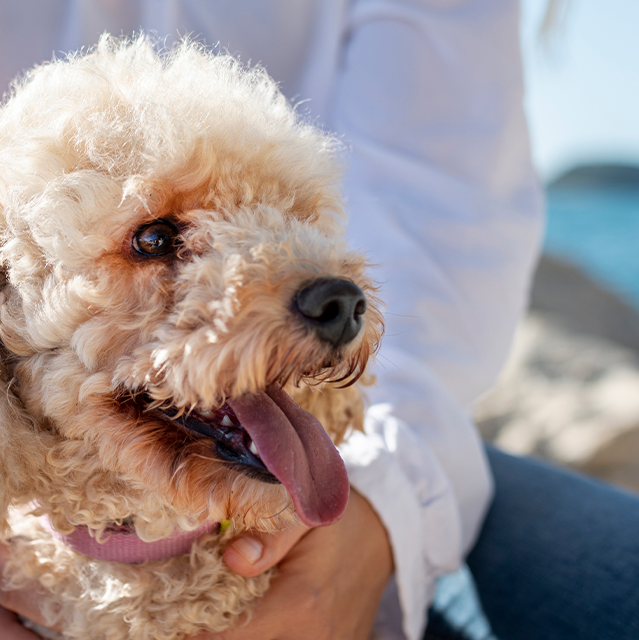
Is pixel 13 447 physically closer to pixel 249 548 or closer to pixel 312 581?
pixel 249 548

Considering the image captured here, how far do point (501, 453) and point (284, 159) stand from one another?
4.19 feet

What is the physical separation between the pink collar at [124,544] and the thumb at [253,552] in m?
0.07

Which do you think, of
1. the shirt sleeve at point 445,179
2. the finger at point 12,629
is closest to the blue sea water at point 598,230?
the shirt sleeve at point 445,179

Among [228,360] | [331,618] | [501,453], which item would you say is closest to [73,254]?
[228,360]

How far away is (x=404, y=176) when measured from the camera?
1.63m

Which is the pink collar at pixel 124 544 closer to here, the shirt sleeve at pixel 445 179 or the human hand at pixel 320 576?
the human hand at pixel 320 576

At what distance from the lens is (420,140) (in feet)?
5.43

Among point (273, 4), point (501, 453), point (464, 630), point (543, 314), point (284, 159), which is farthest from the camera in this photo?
point (543, 314)

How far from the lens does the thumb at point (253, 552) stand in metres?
0.99

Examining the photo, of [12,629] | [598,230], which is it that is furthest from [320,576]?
[598,230]

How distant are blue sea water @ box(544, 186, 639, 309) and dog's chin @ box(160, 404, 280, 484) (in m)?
6.28

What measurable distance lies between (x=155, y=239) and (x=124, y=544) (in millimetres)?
539

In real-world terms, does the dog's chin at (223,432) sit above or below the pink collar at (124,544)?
above

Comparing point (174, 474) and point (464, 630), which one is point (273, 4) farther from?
point (464, 630)
